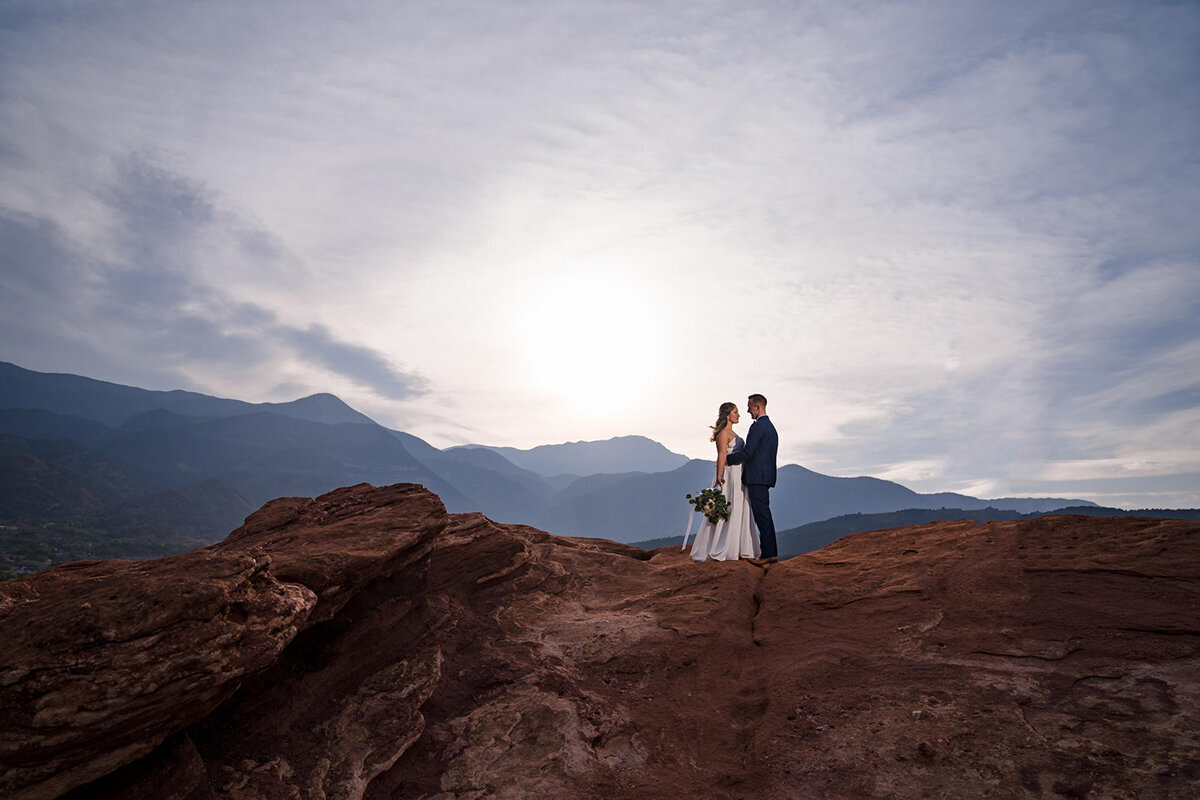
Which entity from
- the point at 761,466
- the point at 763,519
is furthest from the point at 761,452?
the point at 763,519

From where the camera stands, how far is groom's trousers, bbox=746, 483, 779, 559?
15328 mm

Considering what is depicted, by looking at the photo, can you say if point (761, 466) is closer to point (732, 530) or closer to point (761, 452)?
point (761, 452)

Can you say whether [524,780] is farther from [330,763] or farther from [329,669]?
[329,669]

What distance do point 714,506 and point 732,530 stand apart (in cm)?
80

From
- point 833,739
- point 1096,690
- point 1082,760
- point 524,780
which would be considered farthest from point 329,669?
point 1096,690

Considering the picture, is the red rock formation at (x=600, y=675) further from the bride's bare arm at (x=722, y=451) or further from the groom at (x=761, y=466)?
the bride's bare arm at (x=722, y=451)

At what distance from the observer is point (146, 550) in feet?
309

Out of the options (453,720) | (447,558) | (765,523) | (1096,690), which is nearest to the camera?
(1096,690)

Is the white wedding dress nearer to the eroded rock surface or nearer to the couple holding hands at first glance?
the couple holding hands

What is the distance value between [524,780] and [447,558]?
19.5 feet

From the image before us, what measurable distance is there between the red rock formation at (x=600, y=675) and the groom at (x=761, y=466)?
3.38m

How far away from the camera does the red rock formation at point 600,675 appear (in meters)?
5.96

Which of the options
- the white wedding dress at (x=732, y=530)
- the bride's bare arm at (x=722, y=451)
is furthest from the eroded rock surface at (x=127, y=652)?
the bride's bare arm at (x=722, y=451)

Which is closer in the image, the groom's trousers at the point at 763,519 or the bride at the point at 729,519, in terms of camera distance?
the groom's trousers at the point at 763,519
